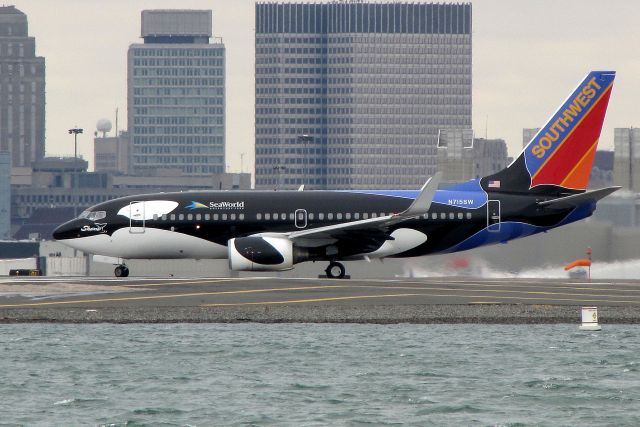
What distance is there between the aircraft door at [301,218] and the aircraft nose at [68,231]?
32.1 feet

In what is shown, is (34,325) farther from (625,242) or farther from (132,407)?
(625,242)

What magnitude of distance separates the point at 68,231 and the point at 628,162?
51803 millimetres

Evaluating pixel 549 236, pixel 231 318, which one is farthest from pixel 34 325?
pixel 549 236

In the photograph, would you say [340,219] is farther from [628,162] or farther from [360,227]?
[628,162]

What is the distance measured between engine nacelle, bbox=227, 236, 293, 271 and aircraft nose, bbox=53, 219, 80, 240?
25.8ft

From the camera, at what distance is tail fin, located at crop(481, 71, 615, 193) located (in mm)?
66188

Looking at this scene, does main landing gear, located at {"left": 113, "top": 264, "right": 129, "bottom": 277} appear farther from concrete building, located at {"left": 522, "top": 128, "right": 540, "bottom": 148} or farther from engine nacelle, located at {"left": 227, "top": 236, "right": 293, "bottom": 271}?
concrete building, located at {"left": 522, "top": 128, "right": 540, "bottom": 148}

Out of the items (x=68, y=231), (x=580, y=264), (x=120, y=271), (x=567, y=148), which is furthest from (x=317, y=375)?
(x=580, y=264)

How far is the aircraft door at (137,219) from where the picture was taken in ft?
213

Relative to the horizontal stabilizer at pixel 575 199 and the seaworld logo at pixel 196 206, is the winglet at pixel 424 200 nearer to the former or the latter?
the horizontal stabilizer at pixel 575 199

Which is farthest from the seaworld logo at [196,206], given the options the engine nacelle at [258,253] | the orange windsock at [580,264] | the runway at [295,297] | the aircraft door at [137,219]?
the orange windsock at [580,264]

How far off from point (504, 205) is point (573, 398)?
3145cm

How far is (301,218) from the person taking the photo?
213ft

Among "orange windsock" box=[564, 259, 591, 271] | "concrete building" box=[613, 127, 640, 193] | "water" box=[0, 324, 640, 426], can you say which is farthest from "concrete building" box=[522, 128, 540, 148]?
"water" box=[0, 324, 640, 426]
